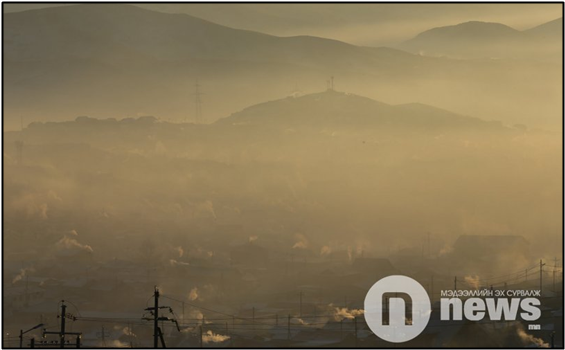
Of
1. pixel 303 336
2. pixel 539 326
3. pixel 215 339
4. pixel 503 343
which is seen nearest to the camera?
pixel 503 343

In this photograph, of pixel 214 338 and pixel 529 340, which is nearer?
pixel 529 340

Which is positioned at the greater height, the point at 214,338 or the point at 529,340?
the point at 529,340

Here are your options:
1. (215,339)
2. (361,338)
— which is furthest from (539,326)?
(215,339)

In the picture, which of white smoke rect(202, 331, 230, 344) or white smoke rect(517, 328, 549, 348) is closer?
white smoke rect(517, 328, 549, 348)

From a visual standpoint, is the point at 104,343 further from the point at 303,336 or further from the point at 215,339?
the point at 303,336

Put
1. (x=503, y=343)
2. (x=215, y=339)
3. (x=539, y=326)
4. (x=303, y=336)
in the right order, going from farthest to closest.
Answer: (x=215, y=339) → (x=303, y=336) → (x=539, y=326) → (x=503, y=343)

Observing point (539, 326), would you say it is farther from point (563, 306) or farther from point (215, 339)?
point (215, 339)

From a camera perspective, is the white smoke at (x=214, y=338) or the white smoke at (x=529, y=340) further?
the white smoke at (x=214, y=338)

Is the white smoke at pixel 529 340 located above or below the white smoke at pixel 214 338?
above

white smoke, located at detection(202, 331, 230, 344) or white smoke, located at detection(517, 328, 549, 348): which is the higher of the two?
white smoke, located at detection(517, 328, 549, 348)

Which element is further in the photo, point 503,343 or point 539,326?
point 539,326
